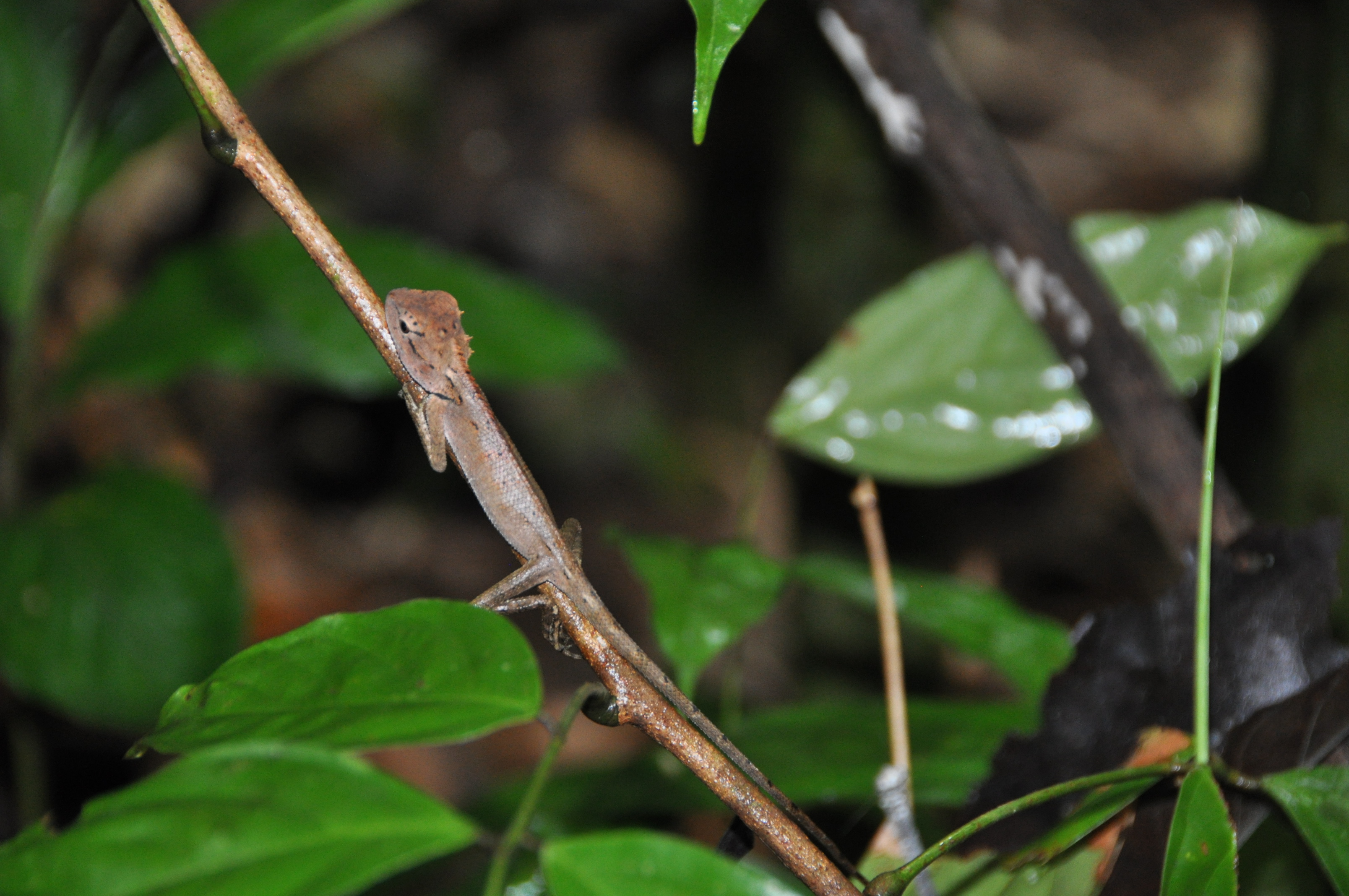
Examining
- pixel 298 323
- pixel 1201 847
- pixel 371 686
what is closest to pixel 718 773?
pixel 371 686

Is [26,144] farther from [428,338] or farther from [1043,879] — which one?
[1043,879]

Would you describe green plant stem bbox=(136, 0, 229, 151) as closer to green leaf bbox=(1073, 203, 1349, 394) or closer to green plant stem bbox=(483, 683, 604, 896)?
green plant stem bbox=(483, 683, 604, 896)

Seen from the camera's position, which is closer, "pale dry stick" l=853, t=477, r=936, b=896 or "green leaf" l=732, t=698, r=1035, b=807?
"pale dry stick" l=853, t=477, r=936, b=896

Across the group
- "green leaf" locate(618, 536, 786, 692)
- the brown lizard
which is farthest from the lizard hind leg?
"green leaf" locate(618, 536, 786, 692)

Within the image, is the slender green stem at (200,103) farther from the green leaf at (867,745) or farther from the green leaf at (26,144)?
the green leaf at (26,144)

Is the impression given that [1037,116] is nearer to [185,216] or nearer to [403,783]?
[185,216]
